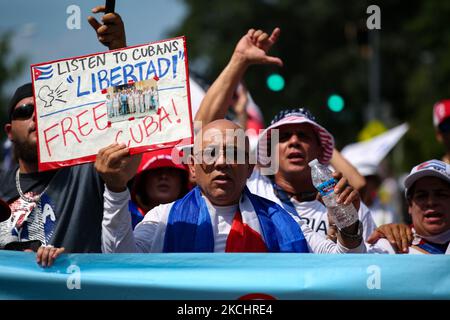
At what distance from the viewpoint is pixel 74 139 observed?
4.16 m

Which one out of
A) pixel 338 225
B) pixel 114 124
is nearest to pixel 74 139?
pixel 114 124

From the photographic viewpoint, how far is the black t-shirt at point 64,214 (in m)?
4.47

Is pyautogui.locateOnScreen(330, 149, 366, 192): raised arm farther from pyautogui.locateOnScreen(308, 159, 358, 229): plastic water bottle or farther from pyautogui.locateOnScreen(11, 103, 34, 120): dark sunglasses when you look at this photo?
pyautogui.locateOnScreen(11, 103, 34, 120): dark sunglasses

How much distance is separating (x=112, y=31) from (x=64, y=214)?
908 millimetres

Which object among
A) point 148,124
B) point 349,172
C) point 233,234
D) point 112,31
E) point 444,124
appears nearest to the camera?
point 148,124

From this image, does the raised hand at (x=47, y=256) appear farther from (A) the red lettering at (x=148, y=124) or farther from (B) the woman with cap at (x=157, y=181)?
(B) the woman with cap at (x=157, y=181)

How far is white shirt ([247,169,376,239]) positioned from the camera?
520 centimetres

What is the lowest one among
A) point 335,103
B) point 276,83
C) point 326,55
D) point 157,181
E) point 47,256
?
point 47,256

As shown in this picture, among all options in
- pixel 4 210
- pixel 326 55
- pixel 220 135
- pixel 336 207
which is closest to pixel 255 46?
pixel 220 135

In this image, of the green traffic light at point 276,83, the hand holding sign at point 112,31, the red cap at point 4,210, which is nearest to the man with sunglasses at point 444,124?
the green traffic light at point 276,83

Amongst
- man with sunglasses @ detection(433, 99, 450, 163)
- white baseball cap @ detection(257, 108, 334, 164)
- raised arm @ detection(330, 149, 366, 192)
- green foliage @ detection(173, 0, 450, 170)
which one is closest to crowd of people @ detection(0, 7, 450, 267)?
white baseball cap @ detection(257, 108, 334, 164)

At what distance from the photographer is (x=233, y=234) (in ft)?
14.0

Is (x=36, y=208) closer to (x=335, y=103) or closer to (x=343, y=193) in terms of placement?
(x=343, y=193)

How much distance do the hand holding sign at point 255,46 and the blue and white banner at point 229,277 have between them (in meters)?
1.63
